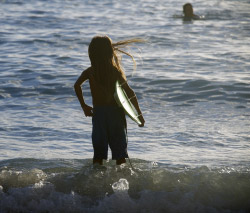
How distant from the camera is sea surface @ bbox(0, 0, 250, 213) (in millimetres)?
5953

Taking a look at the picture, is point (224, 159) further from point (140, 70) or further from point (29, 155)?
point (140, 70)

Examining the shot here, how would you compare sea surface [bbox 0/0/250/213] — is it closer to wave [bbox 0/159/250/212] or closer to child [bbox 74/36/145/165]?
wave [bbox 0/159/250/212]

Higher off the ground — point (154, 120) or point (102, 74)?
point (102, 74)

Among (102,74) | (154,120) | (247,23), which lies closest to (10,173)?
(102,74)

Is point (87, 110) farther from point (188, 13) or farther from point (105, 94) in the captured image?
point (188, 13)

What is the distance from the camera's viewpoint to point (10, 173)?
6.36 metres

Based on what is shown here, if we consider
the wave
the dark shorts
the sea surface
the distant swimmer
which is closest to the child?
the dark shorts

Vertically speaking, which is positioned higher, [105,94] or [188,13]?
[105,94]

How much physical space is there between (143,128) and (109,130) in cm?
273

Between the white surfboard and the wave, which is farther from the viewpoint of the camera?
the wave

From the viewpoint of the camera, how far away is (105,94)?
5.83m

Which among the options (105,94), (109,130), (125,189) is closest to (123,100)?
(105,94)

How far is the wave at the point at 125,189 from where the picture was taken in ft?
19.0

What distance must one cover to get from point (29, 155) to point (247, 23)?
575 inches
